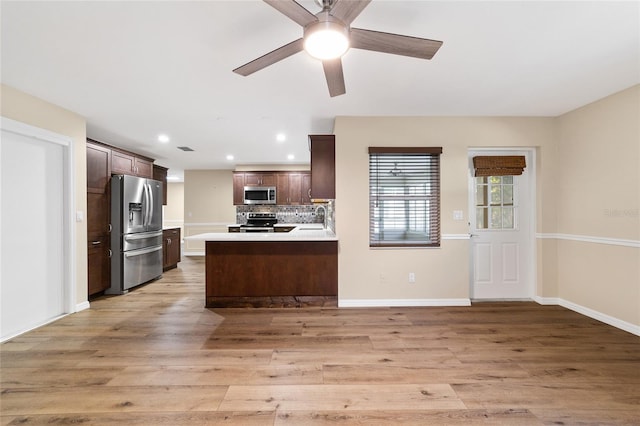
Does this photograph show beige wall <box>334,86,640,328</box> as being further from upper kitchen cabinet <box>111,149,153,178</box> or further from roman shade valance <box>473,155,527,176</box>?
upper kitchen cabinet <box>111,149,153,178</box>

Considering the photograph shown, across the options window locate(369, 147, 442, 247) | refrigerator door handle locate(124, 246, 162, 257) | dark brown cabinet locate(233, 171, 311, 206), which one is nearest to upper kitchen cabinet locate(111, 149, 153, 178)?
refrigerator door handle locate(124, 246, 162, 257)

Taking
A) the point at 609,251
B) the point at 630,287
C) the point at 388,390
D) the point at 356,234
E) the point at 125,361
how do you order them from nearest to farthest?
the point at 388,390 < the point at 125,361 < the point at 630,287 < the point at 609,251 < the point at 356,234

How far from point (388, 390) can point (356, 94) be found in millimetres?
2604

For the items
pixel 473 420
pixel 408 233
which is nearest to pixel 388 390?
pixel 473 420

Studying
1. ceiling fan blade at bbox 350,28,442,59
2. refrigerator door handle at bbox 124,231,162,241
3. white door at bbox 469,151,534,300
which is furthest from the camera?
refrigerator door handle at bbox 124,231,162,241

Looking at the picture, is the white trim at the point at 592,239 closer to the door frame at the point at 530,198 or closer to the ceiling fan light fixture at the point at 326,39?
the door frame at the point at 530,198

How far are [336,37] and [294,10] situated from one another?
0.79 feet

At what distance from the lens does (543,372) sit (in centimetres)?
215

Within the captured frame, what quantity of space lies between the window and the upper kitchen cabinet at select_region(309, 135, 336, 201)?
1.66ft

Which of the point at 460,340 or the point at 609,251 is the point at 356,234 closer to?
the point at 460,340

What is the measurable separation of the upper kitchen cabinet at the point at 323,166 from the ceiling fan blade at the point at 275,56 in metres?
1.95

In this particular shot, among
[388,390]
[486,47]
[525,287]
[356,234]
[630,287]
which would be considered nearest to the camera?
[388,390]

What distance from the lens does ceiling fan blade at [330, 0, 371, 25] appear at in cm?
135

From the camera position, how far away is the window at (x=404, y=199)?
370 centimetres
